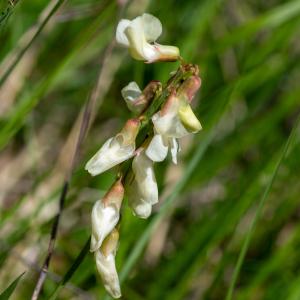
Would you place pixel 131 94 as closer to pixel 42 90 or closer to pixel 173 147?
pixel 173 147

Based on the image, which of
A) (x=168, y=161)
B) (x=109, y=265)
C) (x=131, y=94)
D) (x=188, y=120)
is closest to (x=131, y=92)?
(x=131, y=94)

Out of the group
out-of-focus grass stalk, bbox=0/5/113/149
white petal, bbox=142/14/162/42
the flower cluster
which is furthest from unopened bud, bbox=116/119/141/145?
out-of-focus grass stalk, bbox=0/5/113/149

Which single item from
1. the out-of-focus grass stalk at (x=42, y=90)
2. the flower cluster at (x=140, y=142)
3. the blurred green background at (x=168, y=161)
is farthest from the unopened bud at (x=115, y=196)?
the out-of-focus grass stalk at (x=42, y=90)

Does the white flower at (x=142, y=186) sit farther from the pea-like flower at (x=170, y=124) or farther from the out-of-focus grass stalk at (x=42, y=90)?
the out-of-focus grass stalk at (x=42, y=90)

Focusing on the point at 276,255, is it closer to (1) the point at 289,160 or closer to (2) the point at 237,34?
(1) the point at 289,160

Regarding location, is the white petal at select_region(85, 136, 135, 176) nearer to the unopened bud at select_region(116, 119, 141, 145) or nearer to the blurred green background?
the unopened bud at select_region(116, 119, 141, 145)

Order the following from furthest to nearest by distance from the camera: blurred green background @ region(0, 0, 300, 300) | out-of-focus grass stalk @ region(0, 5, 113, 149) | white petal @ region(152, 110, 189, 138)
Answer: blurred green background @ region(0, 0, 300, 300)
out-of-focus grass stalk @ region(0, 5, 113, 149)
white petal @ region(152, 110, 189, 138)

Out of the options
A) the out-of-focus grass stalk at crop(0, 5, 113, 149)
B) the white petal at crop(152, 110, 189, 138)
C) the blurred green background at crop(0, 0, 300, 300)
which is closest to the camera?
the white petal at crop(152, 110, 189, 138)

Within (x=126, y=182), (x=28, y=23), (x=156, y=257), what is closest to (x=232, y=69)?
(x=156, y=257)
